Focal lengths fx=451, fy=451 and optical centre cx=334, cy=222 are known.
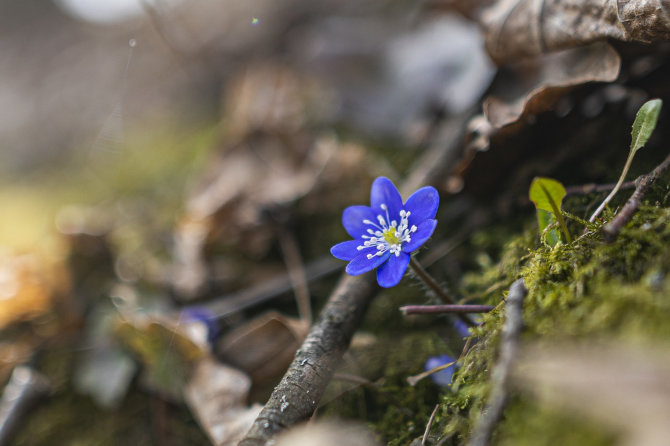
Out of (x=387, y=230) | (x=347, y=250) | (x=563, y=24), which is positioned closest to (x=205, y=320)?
(x=347, y=250)

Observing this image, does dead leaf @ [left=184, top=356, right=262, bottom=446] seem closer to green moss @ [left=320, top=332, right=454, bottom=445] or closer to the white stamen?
green moss @ [left=320, top=332, right=454, bottom=445]

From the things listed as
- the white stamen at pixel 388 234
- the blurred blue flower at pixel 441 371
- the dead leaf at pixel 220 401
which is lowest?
the dead leaf at pixel 220 401

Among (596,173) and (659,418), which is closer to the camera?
(659,418)

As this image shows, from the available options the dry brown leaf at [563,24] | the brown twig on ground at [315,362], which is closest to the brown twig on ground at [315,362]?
the brown twig on ground at [315,362]

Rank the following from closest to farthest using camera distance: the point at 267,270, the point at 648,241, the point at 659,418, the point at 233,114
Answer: the point at 659,418, the point at 648,241, the point at 267,270, the point at 233,114

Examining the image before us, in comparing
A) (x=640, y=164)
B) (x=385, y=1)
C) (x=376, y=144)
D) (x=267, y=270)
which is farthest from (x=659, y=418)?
(x=385, y=1)

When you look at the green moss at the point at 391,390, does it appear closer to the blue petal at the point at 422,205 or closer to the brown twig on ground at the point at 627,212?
the blue petal at the point at 422,205

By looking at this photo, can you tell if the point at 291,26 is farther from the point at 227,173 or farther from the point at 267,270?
the point at 267,270

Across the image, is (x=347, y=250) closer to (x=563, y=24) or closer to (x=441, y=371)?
(x=441, y=371)
